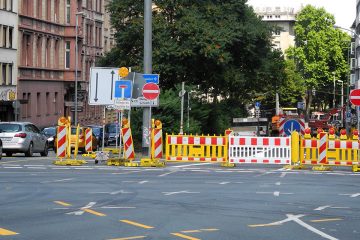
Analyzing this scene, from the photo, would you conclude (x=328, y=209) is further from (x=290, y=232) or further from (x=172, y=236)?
(x=172, y=236)

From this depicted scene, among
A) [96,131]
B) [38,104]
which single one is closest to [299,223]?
[96,131]

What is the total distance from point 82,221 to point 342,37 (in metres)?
124

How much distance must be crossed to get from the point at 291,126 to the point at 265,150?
2.07 metres

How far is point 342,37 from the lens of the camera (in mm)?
136125

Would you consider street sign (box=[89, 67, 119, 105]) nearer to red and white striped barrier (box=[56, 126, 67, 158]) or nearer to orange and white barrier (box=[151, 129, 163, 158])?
red and white striped barrier (box=[56, 126, 67, 158])

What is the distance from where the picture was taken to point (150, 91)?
34.0 meters

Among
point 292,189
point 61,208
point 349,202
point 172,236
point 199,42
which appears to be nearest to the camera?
point 172,236

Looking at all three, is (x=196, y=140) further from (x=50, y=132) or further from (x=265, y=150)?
(x=50, y=132)

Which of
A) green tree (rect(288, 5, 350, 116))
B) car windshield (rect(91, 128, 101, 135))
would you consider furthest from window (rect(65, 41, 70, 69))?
green tree (rect(288, 5, 350, 116))

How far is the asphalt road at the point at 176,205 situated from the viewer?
45.1ft

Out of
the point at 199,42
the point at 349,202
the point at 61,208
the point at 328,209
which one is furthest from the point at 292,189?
the point at 199,42

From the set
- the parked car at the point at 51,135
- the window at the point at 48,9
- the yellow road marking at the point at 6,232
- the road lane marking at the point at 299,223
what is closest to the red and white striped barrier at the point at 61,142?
the road lane marking at the point at 299,223

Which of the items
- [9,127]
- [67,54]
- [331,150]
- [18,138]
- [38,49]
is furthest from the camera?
[67,54]

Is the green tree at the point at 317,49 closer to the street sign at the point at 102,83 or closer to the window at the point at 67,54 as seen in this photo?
the window at the point at 67,54
